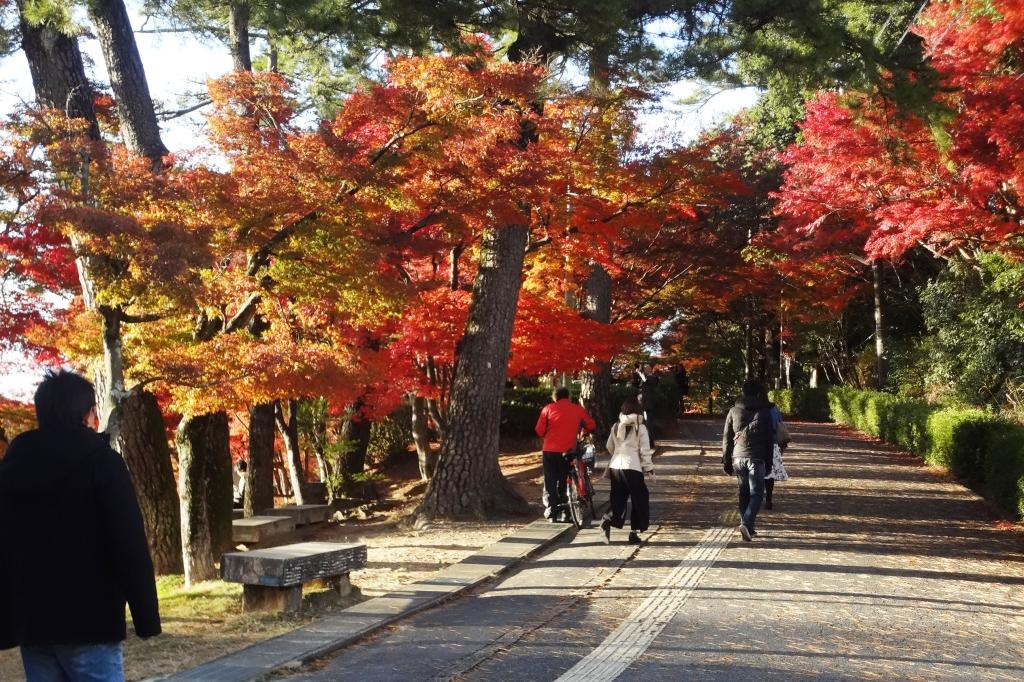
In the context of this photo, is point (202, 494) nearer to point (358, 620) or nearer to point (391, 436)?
point (358, 620)

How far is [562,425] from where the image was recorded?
1171cm

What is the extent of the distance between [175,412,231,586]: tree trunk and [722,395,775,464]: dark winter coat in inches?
238

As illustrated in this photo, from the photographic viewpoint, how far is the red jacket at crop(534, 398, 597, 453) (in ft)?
38.3

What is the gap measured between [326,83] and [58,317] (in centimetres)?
693

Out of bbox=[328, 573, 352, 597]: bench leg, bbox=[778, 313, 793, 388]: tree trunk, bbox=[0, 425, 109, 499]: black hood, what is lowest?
bbox=[328, 573, 352, 597]: bench leg

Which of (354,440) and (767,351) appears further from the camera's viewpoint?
(767,351)

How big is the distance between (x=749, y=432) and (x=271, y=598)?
549cm

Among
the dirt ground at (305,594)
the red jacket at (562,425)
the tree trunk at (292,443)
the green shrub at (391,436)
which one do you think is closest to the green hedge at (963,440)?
the red jacket at (562,425)

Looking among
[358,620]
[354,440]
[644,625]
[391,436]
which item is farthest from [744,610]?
[391,436]

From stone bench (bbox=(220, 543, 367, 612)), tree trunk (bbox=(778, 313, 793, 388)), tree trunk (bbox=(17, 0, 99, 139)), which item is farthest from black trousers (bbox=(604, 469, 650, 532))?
tree trunk (bbox=(778, 313, 793, 388))

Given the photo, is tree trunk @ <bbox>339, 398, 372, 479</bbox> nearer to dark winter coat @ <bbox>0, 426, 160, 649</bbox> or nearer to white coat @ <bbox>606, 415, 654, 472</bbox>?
white coat @ <bbox>606, 415, 654, 472</bbox>

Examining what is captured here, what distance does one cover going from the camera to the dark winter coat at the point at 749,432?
10.3 meters

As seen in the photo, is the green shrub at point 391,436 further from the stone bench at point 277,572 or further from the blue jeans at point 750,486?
the stone bench at point 277,572

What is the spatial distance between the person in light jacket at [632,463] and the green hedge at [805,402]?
30.2 m
